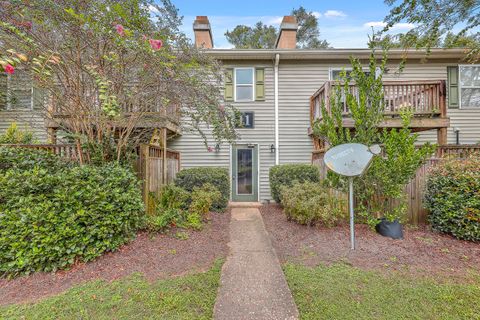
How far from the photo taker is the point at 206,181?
21.2 feet

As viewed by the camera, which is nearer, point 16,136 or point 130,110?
point 130,110

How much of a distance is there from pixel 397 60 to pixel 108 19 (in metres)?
9.07

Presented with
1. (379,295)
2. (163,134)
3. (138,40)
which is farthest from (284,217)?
(138,40)

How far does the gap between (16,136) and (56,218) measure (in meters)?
5.69

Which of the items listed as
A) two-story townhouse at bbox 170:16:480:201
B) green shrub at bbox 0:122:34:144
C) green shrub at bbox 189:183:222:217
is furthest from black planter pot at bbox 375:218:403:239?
green shrub at bbox 0:122:34:144

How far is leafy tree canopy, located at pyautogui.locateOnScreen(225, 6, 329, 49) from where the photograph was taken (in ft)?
61.2

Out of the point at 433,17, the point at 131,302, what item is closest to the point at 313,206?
the point at 131,302

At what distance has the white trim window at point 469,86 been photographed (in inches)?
321

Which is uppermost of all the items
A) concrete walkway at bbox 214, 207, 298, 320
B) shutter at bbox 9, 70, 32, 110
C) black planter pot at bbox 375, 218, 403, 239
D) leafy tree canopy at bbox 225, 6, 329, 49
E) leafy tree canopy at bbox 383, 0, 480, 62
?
leafy tree canopy at bbox 225, 6, 329, 49

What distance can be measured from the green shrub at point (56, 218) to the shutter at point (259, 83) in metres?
6.10

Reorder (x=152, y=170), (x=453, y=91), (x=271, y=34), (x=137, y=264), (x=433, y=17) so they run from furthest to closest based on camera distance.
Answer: (x=271, y=34) → (x=453, y=91) → (x=433, y=17) → (x=152, y=170) → (x=137, y=264)

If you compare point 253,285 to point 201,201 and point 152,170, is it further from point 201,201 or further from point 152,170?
point 152,170

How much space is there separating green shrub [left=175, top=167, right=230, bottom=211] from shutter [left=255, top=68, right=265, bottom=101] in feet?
11.3

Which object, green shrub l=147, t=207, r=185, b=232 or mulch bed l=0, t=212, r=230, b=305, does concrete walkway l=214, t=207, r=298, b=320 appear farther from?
green shrub l=147, t=207, r=185, b=232
